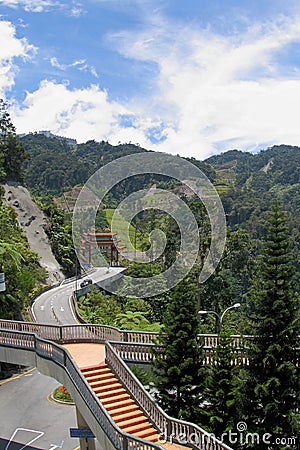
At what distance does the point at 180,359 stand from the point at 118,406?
8.30ft

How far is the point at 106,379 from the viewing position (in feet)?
42.3

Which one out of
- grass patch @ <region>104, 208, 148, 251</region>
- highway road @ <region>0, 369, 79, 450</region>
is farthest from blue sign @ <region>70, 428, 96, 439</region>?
grass patch @ <region>104, 208, 148, 251</region>

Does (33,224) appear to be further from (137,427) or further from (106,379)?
(137,427)

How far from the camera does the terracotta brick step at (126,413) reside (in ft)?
37.0

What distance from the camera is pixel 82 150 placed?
18662 cm

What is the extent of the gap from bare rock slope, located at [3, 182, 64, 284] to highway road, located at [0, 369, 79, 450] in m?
26.6

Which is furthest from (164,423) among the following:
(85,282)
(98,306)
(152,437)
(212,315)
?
(85,282)

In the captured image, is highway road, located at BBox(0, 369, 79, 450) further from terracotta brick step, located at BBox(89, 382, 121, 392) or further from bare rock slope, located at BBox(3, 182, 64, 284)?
bare rock slope, located at BBox(3, 182, 64, 284)

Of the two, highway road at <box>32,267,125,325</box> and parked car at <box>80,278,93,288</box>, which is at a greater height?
parked car at <box>80,278,93,288</box>

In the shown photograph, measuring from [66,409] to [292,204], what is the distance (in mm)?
100545

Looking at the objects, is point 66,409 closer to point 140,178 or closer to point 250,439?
point 250,439

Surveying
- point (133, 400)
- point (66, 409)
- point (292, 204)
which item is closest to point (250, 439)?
point (133, 400)

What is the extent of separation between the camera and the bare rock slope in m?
58.8
